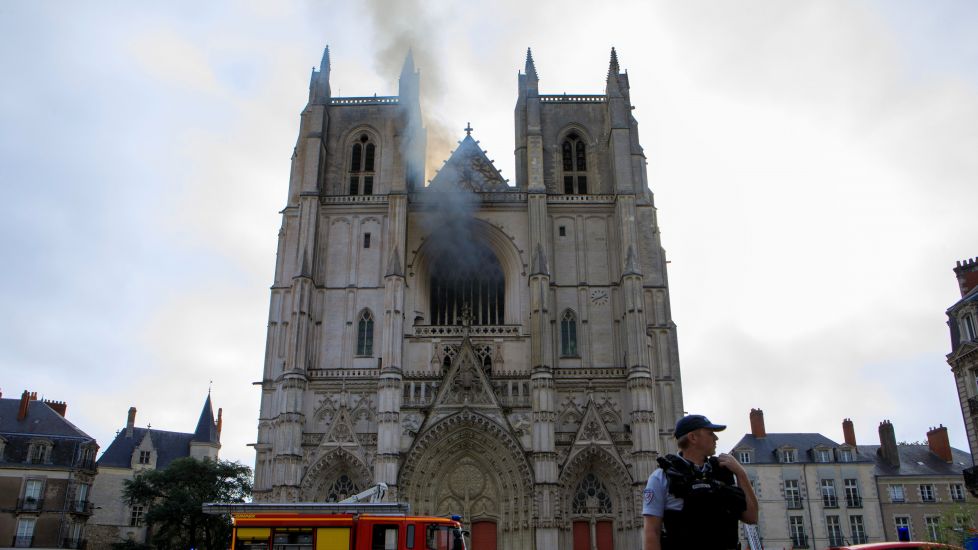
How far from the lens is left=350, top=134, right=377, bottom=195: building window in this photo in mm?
38125

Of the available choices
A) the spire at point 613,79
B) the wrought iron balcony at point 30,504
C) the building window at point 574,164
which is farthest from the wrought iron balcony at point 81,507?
the spire at point 613,79

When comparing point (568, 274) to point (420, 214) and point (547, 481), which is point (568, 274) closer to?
point (420, 214)

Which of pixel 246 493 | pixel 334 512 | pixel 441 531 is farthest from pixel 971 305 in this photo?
pixel 246 493

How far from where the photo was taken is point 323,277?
117 ft

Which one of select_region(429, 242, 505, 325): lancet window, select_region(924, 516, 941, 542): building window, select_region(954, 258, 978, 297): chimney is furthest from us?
select_region(924, 516, 941, 542): building window

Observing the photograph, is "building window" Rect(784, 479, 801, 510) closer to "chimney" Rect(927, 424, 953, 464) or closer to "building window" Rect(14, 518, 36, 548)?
"chimney" Rect(927, 424, 953, 464)

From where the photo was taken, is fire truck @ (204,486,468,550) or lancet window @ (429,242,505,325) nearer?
fire truck @ (204,486,468,550)

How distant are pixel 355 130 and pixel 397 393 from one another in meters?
14.2

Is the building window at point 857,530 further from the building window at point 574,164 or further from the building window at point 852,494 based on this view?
the building window at point 574,164

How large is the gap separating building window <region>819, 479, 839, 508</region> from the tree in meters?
30.4

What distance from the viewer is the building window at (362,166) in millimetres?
38125

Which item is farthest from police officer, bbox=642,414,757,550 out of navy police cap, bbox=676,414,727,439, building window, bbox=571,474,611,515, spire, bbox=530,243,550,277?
spire, bbox=530,243,550,277

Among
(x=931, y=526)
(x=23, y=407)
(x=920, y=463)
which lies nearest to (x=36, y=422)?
(x=23, y=407)

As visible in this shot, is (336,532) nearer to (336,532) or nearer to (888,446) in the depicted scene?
(336,532)
